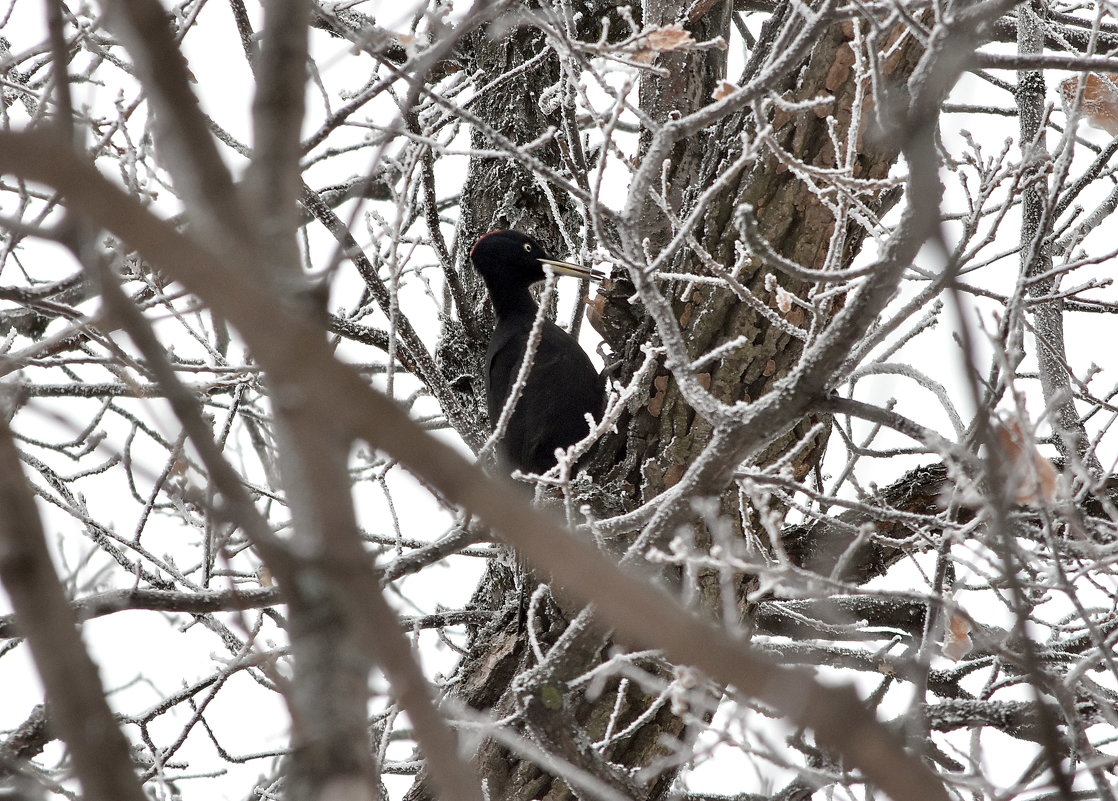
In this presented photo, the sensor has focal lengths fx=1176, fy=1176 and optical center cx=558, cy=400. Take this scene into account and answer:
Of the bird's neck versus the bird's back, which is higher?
the bird's neck

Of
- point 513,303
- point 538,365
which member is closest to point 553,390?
point 538,365

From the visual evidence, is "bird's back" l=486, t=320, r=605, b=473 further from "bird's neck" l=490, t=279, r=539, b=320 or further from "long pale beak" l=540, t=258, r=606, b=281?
"long pale beak" l=540, t=258, r=606, b=281

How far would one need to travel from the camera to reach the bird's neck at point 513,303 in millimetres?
4684

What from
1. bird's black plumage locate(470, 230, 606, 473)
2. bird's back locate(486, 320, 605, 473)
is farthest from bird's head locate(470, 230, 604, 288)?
bird's back locate(486, 320, 605, 473)

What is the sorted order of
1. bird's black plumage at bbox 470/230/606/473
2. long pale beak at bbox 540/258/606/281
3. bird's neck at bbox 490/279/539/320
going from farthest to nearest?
bird's neck at bbox 490/279/539/320 → bird's black plumage at bbox 470/230/606/473 → long pale beak at bbox 540/258/606/281

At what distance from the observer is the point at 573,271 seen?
4281 millimetres

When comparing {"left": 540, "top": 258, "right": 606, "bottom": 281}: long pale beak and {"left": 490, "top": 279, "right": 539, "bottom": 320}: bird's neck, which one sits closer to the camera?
{"left": 540, "top": 258, "right": 606, "bottom": 281}: long pale beak

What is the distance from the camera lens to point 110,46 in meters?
4.33

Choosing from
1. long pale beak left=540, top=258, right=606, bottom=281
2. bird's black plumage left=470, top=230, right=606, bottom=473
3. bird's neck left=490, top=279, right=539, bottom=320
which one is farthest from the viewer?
bird's neck left=490, top=279, right=539, bottom=320

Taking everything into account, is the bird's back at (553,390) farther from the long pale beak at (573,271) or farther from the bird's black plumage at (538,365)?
the long pale beak at (573,271)

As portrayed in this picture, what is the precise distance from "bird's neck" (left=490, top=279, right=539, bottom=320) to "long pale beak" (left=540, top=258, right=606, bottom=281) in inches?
8.7

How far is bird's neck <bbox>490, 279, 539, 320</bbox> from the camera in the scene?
4.68m

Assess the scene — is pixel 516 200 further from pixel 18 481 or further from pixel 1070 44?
pixel 18 481

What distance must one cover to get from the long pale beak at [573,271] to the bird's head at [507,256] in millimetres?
45
